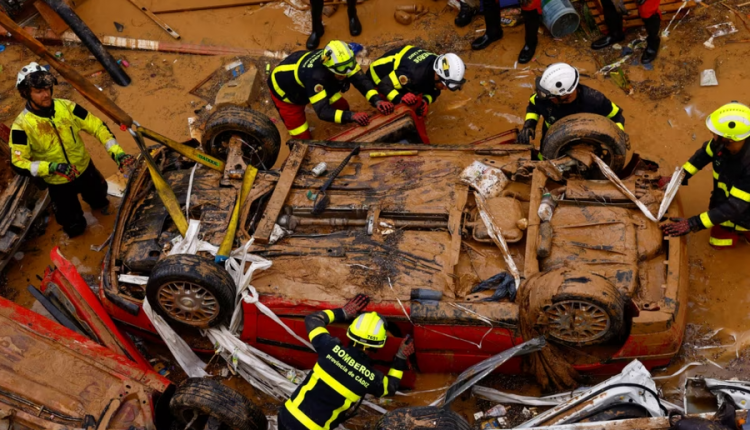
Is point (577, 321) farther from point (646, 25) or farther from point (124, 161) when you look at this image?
point (646, 25)

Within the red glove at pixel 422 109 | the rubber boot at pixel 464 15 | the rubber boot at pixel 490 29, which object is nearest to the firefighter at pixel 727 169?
the red glove at pixel 422 109

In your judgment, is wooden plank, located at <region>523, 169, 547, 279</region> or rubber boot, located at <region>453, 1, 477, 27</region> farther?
rubber boot, located at <region>453, 1, 477, 27</region>

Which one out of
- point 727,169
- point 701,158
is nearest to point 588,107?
point 701,158

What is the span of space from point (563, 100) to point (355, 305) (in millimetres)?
2876

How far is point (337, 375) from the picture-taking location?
4.68m

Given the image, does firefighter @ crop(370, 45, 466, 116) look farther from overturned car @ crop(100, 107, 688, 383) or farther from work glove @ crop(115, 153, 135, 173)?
work glove @ crop(115, 153, 135, 173)

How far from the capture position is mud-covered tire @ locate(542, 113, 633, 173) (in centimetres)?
545

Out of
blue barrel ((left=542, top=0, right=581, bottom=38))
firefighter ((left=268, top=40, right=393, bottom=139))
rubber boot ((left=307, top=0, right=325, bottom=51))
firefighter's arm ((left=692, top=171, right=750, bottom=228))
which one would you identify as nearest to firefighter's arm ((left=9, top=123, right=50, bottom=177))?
firefighter ((left=268, top=40, right=393, bottom=139))

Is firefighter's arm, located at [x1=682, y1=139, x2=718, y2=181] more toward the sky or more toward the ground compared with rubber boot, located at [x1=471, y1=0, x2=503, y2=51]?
more toward the ground

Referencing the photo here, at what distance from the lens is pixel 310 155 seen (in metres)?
6.07

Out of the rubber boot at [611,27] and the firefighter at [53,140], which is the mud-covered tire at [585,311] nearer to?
the firefighter at [53,140]

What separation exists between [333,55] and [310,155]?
1.24 m

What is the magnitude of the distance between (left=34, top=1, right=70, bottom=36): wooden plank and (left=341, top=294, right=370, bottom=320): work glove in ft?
22.3

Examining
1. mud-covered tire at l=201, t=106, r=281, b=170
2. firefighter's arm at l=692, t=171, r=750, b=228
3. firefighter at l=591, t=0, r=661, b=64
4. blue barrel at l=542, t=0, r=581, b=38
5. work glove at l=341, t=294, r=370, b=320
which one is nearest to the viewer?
work glove at l=341, t=294, r=370, b=320
